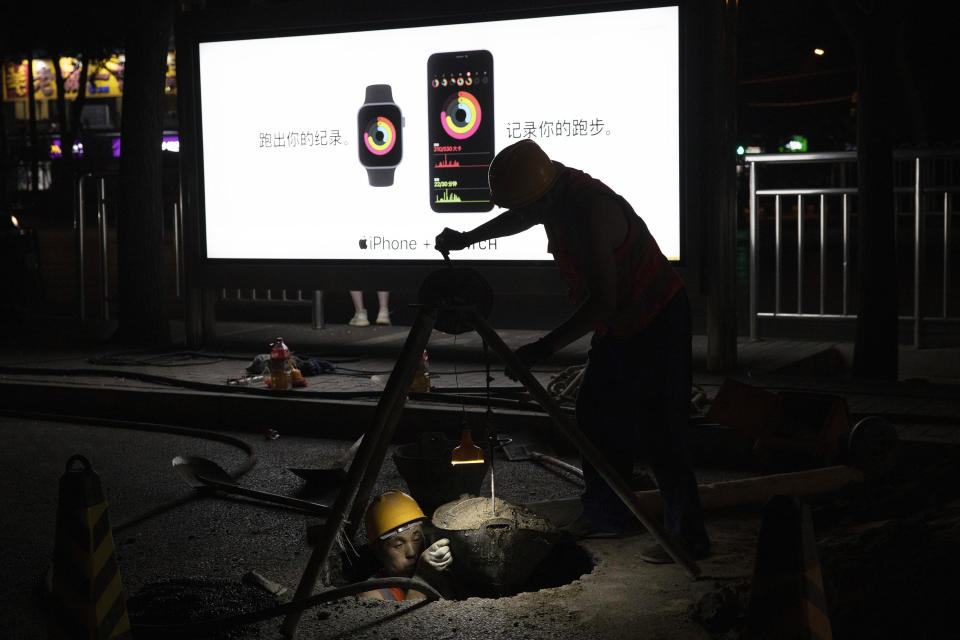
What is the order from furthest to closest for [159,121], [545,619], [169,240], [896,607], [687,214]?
[169,240]
[159,121]
[687,214]
[545,619]
[896,607]

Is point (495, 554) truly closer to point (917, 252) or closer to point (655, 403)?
point (655, 403)

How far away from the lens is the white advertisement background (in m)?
8.84

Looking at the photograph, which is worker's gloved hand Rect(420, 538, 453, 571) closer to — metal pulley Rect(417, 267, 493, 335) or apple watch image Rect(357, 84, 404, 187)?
metal pulley Rect(417, 267, 493, 335)

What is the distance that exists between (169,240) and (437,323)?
28.5m

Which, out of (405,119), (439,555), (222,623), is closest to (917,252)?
(405,119)

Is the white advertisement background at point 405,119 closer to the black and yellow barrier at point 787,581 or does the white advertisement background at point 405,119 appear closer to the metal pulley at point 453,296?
the metal pulley at point 453,296

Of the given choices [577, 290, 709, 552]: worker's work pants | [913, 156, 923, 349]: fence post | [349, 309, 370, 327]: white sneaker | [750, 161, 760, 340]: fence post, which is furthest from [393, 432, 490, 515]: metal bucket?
[349, 309, 370, 327]: white sneaker

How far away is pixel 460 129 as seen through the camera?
31.2ft

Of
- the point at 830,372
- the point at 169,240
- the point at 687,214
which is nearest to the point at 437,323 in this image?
the point at 687,214

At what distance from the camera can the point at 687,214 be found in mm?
8695

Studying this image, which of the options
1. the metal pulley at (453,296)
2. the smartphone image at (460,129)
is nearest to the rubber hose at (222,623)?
the metal pulley at (453,296)

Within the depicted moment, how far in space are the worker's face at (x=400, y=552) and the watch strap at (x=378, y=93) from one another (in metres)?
5.44

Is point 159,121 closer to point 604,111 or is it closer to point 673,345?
point 604,111

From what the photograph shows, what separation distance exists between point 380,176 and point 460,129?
0.85 meters
